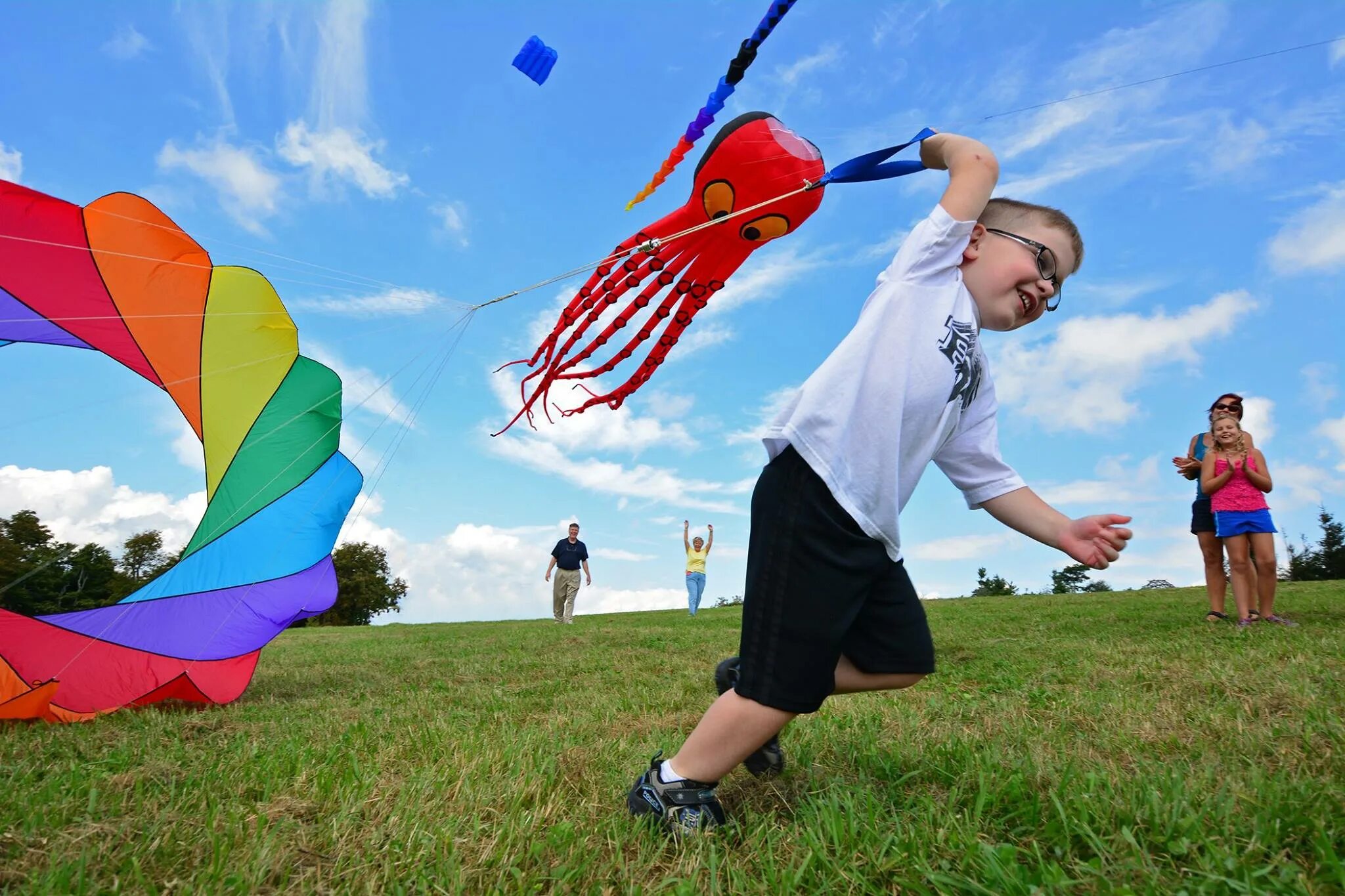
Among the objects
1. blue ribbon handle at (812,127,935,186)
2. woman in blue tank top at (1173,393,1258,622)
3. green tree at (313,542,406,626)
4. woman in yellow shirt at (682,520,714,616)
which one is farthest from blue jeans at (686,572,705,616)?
green tree at (313,542,406,626)

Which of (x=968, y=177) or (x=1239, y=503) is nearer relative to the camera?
(x=968, y=177)

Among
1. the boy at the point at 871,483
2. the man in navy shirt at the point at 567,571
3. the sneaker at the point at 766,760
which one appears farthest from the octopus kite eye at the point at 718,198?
the man in navy shirt at the point at 567,571

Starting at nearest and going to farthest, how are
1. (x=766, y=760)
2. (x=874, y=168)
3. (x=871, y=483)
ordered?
(x=871, y=483)
(x=766, y=760)
(x=874, y=168)

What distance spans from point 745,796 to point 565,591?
12164 mm

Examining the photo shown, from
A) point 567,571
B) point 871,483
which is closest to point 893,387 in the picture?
point 871,483

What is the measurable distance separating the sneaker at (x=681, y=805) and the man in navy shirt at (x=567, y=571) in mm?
12235

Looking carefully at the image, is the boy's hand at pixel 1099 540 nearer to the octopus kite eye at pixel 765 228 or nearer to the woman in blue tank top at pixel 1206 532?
the octopus kite eye at pixel 765 228

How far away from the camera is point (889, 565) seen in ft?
7.42

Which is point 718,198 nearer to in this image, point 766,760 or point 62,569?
point 766,760

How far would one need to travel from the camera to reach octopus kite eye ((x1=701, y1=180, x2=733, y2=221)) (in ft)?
14.1

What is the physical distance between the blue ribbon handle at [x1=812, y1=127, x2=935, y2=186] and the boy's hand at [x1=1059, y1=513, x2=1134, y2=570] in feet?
4.43

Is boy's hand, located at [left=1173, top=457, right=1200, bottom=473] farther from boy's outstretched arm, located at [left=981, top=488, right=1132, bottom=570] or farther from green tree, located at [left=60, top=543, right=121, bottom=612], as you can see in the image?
green tree, located at [left=60, top=543, right=121, bottom=612]

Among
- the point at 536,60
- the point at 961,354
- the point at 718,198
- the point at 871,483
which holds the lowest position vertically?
the point at 871,483

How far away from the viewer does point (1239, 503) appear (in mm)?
6887
